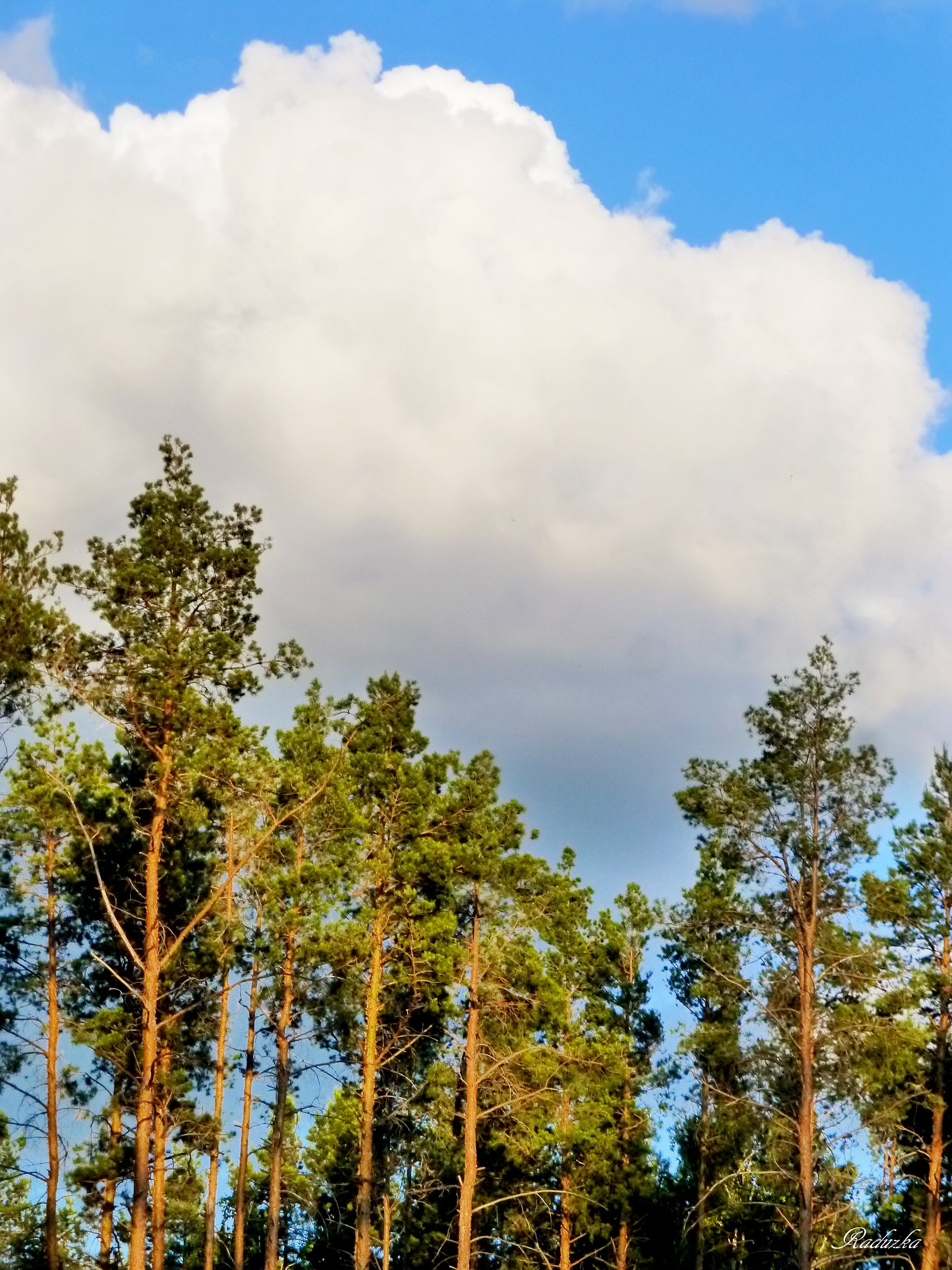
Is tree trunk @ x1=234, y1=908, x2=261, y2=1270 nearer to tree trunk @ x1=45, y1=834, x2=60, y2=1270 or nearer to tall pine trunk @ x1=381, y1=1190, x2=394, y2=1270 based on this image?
tree trunk @ x1=45, y1=834, x2=60, y2=1270

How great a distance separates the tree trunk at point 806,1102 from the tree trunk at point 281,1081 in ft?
35.9

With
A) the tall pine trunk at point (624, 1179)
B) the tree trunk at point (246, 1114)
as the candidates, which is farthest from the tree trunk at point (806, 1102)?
the tall pine trunk at point (624, 1179)

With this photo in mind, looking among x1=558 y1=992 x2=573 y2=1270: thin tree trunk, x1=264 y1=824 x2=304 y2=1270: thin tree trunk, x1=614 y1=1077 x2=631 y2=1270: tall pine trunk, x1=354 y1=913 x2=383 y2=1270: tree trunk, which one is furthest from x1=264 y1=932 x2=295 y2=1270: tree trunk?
x1=614 y1=1077 x2=631 y2=1270: tall pine trunk

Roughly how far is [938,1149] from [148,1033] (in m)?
19.9

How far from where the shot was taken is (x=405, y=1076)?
30.2 metres

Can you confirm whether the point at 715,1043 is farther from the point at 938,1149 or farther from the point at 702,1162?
the point at 702,1162

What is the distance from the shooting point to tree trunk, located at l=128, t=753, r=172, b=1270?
2095 cm

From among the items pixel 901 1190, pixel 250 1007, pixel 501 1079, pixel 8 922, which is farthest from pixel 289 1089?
pixel 901 1190

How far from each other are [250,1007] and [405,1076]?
12.7ft

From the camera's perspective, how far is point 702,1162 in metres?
39.6

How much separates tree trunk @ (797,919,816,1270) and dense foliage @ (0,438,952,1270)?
0.24 feet

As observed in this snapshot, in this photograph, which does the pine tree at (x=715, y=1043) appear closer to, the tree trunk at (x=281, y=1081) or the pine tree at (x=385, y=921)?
the pine tree at (x=385, y=921)

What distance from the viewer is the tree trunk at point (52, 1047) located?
28938 millimetres

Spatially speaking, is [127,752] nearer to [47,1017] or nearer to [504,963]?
[47,1017]
